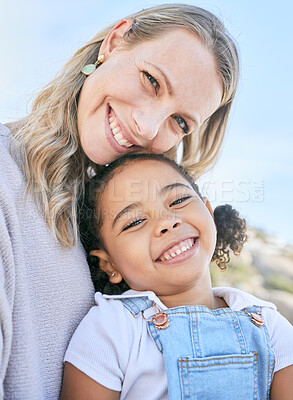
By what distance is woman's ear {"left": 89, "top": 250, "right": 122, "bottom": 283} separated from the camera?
197cm

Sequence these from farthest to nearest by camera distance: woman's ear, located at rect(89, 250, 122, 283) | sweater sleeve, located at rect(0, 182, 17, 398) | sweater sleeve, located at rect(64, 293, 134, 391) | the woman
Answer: woman's ear, located at rect(89, 250, 122, 283) < sweater sleeve, located at rect(64, 293, 134, 391) < the woman < sweater sleeve, located at rect(0, 182, 17, 398)

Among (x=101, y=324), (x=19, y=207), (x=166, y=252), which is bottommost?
(x=101, y=324)

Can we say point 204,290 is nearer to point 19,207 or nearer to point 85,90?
point 19,207

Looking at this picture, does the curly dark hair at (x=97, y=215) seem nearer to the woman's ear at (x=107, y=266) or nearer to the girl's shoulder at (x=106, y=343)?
the woman's ear at (x=107, y=266)

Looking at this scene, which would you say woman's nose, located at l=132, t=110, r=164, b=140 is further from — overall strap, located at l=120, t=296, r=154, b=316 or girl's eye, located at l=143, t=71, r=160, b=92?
overall strap, located at l=120, t=296, r=154, b=316

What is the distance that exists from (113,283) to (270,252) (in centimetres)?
1240

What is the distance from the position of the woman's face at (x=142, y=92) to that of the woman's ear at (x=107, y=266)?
1.37ft

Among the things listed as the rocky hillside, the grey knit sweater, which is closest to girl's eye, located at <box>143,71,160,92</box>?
the grey knit sweater

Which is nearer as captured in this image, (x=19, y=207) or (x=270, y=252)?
(x=19, y=207)

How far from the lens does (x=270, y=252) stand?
1365 cm

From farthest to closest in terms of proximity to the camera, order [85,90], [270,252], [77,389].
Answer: [270,252] → [85,90] → [77,389]

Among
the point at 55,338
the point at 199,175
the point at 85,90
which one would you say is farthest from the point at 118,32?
the point at 55,338

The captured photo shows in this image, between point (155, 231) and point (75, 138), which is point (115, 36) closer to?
point (75, 138)

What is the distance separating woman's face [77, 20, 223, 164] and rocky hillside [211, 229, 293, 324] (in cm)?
915
